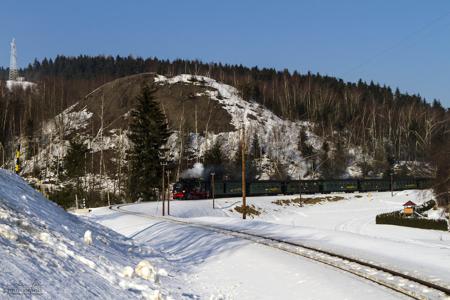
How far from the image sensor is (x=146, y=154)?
2414 inches

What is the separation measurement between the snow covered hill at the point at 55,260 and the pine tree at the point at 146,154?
4685 cm

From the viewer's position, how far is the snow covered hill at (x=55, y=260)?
7.07m

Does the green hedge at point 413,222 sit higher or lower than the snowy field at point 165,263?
lower

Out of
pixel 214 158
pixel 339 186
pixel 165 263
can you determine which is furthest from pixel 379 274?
pixel 214 158

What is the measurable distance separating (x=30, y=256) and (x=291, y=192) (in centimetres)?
6964

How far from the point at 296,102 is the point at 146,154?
86.4 metres

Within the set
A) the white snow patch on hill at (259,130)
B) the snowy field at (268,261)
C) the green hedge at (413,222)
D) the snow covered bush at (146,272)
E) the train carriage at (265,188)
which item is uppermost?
the white snow patch on hill at (259,130)

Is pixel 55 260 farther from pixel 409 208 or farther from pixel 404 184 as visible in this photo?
pixel 404 184

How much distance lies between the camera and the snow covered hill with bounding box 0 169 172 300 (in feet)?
23.2

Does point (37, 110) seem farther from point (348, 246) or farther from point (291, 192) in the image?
point (348, 246)

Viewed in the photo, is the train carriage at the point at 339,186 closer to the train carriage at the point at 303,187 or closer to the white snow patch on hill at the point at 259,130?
the train carriage at the point at 303,187

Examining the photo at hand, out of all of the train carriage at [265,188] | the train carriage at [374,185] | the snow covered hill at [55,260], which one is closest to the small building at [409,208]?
the train carriage at [265,188]

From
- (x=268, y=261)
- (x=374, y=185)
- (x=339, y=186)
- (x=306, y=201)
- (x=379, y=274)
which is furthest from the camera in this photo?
(x=374, y=185)

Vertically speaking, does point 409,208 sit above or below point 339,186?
below
